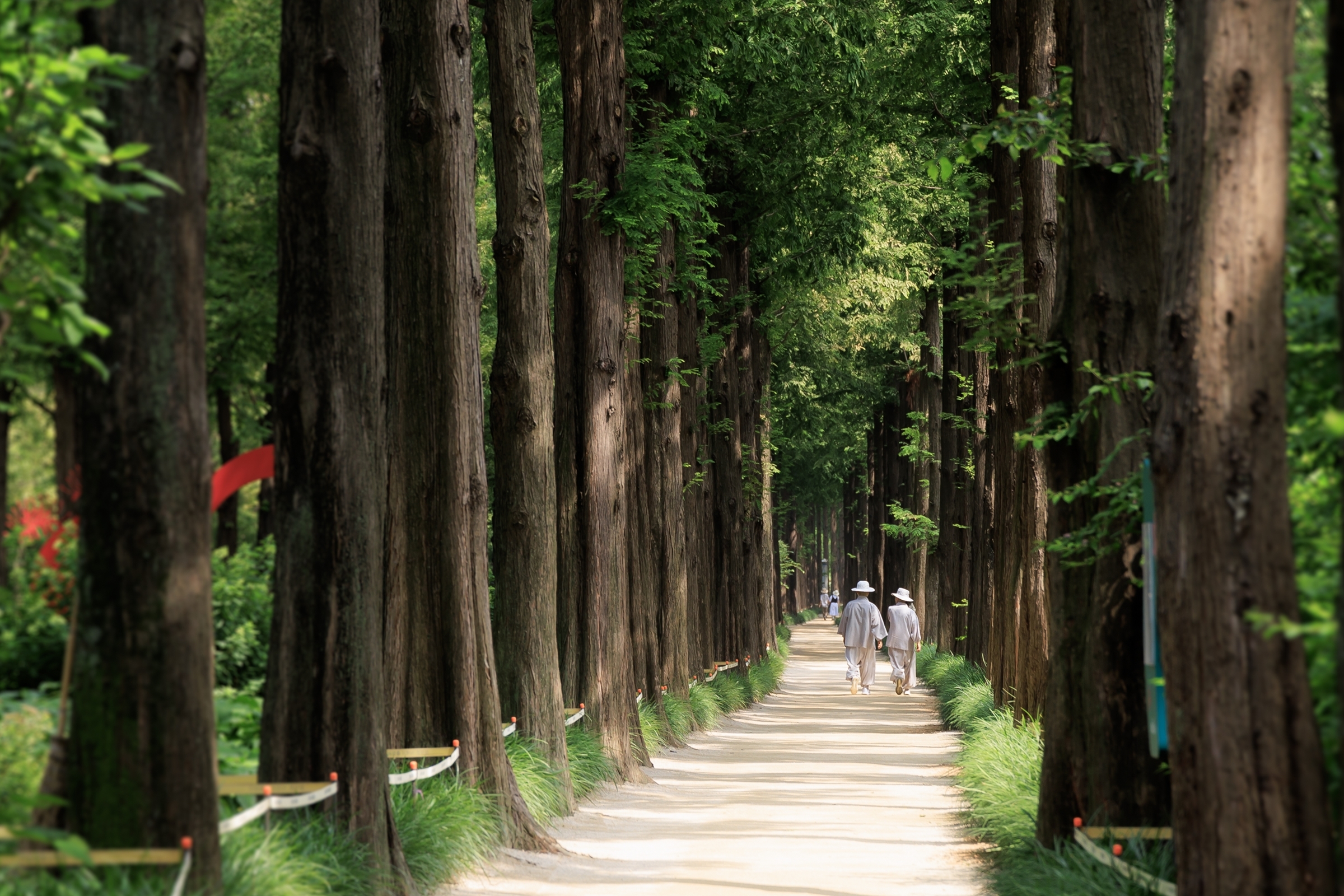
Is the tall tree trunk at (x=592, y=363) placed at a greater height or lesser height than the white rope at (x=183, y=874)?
greater

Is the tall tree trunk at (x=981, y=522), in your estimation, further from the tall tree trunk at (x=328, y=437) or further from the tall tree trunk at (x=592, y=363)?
the tall tree trunk at (x=328, y=437)

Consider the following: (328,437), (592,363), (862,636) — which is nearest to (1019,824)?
(328,437)

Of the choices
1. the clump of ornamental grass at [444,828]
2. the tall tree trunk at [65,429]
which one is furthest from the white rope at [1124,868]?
the tall tree trunk at [65,429]

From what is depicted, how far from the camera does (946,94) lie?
899 inches

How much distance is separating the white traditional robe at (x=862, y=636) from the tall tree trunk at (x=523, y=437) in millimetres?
16668

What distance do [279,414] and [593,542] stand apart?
7.97 metres

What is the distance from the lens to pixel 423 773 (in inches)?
376

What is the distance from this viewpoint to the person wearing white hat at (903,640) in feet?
94.1

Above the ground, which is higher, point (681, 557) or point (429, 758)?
point (681, 557)

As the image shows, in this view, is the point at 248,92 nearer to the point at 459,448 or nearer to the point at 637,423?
the point at 637,423

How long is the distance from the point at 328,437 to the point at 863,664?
2432 cm

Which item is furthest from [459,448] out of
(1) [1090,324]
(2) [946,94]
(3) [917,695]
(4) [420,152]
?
(3) [917,695]

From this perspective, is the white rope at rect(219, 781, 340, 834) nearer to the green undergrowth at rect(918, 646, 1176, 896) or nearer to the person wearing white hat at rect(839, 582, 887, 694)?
the green undergrowth at rect(918, 646, 1176, 896)

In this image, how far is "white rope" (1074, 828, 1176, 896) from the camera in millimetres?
7129
